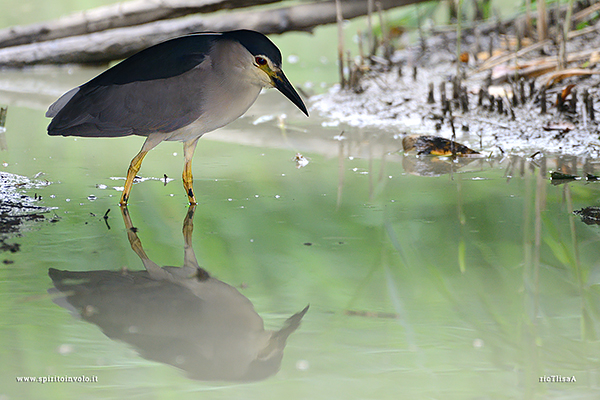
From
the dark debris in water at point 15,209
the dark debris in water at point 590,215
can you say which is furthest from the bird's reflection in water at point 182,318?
the dark debris in water at point 590,215

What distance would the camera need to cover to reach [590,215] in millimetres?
2988

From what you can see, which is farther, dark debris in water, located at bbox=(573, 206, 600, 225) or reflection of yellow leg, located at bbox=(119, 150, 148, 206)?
reflection of yellow leg, located at bbox=(119, 150, 148, 206)

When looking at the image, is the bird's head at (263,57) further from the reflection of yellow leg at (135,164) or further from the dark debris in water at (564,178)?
the dark debris in water at (564,178)

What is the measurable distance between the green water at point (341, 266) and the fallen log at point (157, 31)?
3.15 m

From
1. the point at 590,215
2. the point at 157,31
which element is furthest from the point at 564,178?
the point at 157,31

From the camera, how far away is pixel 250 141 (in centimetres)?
465

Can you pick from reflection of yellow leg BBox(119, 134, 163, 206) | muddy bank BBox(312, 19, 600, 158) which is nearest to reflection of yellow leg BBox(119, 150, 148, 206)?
reflection of yellow leg BBox(119, 134, 163, 206)

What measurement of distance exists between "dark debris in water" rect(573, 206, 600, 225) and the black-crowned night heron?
52.0 inches

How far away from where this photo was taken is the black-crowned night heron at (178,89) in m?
2.92

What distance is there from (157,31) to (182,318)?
5.84 meters

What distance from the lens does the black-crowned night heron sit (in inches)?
115

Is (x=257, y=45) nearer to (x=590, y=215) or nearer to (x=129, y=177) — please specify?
(x=129, y=177)

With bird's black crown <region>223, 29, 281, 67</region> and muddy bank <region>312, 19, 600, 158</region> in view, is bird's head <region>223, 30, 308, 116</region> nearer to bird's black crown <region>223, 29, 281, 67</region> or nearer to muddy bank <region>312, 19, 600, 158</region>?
bird's black crown <region>223, 29, 281, 67</region>

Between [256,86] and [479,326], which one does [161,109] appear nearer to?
[256,86]
